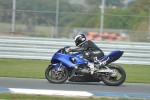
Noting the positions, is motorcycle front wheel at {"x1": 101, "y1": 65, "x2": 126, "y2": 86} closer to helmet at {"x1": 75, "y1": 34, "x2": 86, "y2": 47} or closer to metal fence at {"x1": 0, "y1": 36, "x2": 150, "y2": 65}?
helmet at {"x1": 75, "y1": 34, "x2": 86, "y2": 47}

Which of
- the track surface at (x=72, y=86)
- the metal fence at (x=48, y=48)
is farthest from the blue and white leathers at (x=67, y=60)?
the metal fence at (x=48, y=48)

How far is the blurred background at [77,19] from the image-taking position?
18047 millimetres

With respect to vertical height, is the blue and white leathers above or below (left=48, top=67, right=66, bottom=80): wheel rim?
above

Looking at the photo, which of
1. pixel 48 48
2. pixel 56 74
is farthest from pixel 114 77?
pixel 48 48

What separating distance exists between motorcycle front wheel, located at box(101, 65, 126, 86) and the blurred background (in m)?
6.63

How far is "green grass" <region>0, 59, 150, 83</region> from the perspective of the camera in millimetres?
13512

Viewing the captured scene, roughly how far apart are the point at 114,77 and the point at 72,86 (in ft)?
3.79

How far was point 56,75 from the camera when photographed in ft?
37.9

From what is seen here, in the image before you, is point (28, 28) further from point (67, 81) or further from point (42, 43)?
point (67, 81)

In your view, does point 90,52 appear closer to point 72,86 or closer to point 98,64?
point 98,64

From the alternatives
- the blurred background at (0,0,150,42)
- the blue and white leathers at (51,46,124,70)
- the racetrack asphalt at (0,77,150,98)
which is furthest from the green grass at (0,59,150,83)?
the blue and white leathers at (51,46,124,70)

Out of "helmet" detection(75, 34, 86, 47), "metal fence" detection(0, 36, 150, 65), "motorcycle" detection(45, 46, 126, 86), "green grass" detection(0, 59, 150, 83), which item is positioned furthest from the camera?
"metal fence" detection(0, 36, 150, 65)

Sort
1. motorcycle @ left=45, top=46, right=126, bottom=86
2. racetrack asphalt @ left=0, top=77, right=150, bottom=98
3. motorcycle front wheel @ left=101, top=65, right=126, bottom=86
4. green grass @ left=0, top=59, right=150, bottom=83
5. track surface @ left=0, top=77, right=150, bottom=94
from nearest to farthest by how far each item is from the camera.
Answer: racetrack asphalt @ left=0, top=77, right=150, bottom=98
track surface @ left=0, top=77, right=150, bottom=94
motorcycle front wheel @ left=101, top=65, right=126, bottom=86
motorcycle @ left=45, top=46, right=126, bottom=86
green grass @ left=0, top=59, right=150, bottom=83

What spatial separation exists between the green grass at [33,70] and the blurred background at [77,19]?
152cm
